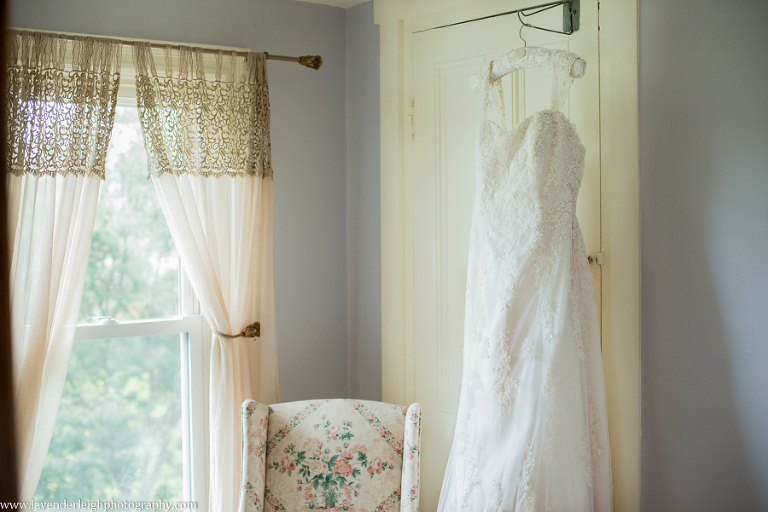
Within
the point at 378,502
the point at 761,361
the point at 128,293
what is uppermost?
the point at 128,293

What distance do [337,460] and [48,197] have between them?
1221mm

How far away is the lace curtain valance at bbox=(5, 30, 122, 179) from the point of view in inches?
74.3

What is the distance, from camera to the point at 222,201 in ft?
7.22

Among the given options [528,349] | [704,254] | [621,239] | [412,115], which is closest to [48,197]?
[412,115]

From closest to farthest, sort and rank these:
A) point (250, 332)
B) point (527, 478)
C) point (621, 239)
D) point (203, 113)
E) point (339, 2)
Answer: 1. point (527, 478)
2. point (621, 239)
3. point (203, 113)
4. point (250, 332)
5. point (339, 2)

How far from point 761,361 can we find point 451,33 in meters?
1.45

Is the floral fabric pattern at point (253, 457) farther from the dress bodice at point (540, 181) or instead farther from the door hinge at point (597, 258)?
the door hinge at point (597, 258)

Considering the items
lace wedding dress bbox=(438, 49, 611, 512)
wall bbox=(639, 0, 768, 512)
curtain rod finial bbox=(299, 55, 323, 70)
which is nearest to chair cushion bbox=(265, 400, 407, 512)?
lace wedding dress bbox=(438, 49, 611, 512)

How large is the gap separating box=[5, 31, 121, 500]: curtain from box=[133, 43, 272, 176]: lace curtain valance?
0.13 meters

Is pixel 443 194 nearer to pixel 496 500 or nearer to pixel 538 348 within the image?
pixel 538 348

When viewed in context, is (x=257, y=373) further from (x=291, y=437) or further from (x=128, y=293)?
(x=128, y=293)

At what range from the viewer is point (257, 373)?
2.31 meters

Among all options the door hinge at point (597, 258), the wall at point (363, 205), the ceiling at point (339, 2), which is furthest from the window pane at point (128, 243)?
the door hinge at point (597, 258)

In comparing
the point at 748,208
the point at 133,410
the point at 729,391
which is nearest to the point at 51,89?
the point at 133,410
